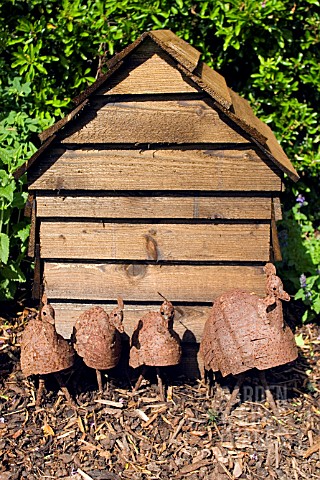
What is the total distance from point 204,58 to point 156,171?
1968mm

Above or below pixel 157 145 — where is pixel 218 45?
above

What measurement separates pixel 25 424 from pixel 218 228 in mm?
1646

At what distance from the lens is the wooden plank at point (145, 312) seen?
4.13 meters

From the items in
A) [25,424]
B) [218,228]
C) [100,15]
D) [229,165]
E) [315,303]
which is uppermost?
[100,15]

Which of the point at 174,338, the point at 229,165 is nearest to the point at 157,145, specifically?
the point at 229,165

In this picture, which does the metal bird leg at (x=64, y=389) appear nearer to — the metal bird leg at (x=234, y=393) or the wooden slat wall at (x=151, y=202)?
the wooden slat wall at (x=151, y=202)

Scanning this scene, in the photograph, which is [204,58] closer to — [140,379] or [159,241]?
[159,241]

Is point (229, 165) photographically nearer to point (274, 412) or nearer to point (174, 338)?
point (174, 338)

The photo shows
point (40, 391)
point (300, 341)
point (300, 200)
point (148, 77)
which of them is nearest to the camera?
point (148, 77)

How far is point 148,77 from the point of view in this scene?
143 inches

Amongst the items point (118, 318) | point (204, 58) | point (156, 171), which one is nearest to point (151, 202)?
point (156, 171)

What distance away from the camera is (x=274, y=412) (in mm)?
3986

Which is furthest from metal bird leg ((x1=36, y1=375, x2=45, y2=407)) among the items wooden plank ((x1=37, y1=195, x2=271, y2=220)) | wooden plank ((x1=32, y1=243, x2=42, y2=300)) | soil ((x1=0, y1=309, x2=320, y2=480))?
wooden plank ((x1=37, y1=195, x2=271, y2=220))

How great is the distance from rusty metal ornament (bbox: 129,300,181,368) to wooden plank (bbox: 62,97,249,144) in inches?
38.2
